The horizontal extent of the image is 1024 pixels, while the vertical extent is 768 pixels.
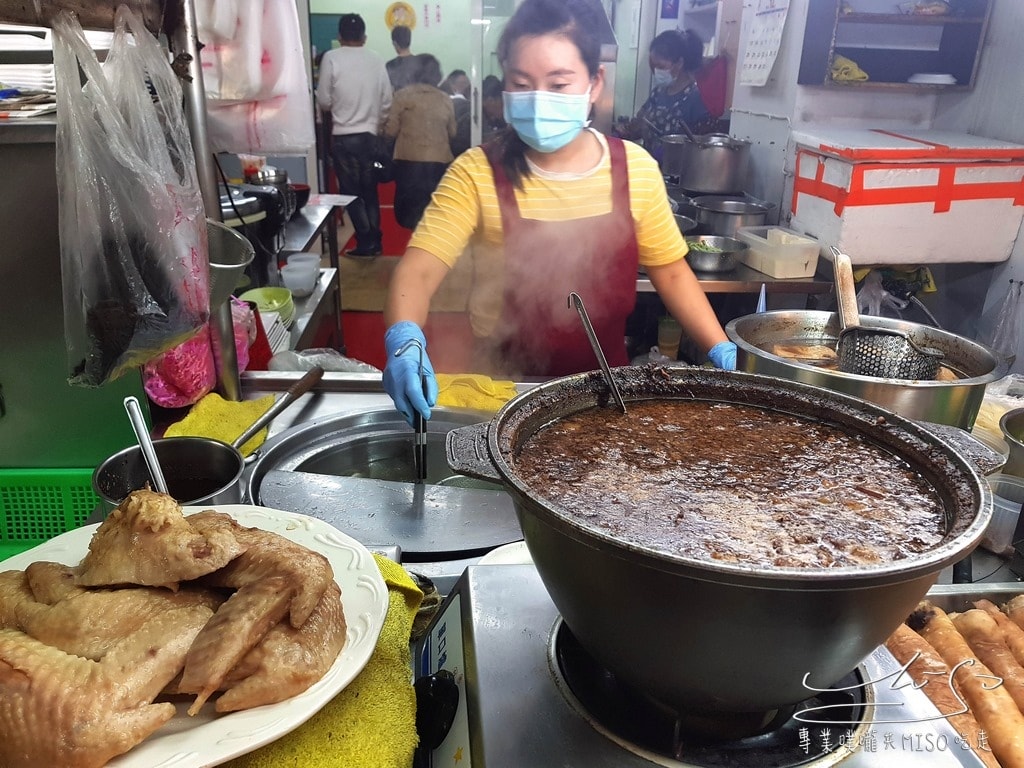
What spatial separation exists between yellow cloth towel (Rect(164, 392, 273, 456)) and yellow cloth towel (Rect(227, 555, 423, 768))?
954 mm

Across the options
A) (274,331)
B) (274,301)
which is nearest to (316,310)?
(274,301)

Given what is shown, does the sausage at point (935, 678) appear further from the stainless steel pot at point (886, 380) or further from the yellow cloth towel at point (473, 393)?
the yellow cloth towel at point (473, 393)

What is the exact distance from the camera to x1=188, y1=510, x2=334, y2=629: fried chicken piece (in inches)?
34.8

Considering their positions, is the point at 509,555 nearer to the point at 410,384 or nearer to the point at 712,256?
the point at 410,384

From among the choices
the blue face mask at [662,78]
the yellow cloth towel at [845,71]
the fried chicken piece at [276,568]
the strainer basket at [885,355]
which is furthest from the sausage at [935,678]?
the blue face mask at [662,78]

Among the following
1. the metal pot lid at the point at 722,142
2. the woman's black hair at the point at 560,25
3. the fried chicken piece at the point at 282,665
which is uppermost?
the woman's black hair at the point at 560,25

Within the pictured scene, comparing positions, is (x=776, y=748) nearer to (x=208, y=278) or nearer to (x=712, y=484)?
(x=712, y=484)

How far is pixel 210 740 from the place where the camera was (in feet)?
2.51

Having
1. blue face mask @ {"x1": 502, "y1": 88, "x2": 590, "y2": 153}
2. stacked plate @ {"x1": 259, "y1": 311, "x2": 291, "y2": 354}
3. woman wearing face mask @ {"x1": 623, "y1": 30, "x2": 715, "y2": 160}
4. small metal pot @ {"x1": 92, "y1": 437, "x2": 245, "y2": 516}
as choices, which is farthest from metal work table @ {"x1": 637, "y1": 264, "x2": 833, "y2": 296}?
small metal pot @ {"x1": 92, "y1": 437, "x2": 245, "y2": 516}

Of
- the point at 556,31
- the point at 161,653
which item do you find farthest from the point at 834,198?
the point at 161,653

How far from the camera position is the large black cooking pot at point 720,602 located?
585mm

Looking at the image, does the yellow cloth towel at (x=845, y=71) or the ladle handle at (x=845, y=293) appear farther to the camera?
the yellow cloth towel at (x=845, y=71)

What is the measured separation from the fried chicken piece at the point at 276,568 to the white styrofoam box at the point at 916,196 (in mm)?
3163

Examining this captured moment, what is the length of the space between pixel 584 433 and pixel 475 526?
1.80 ft
